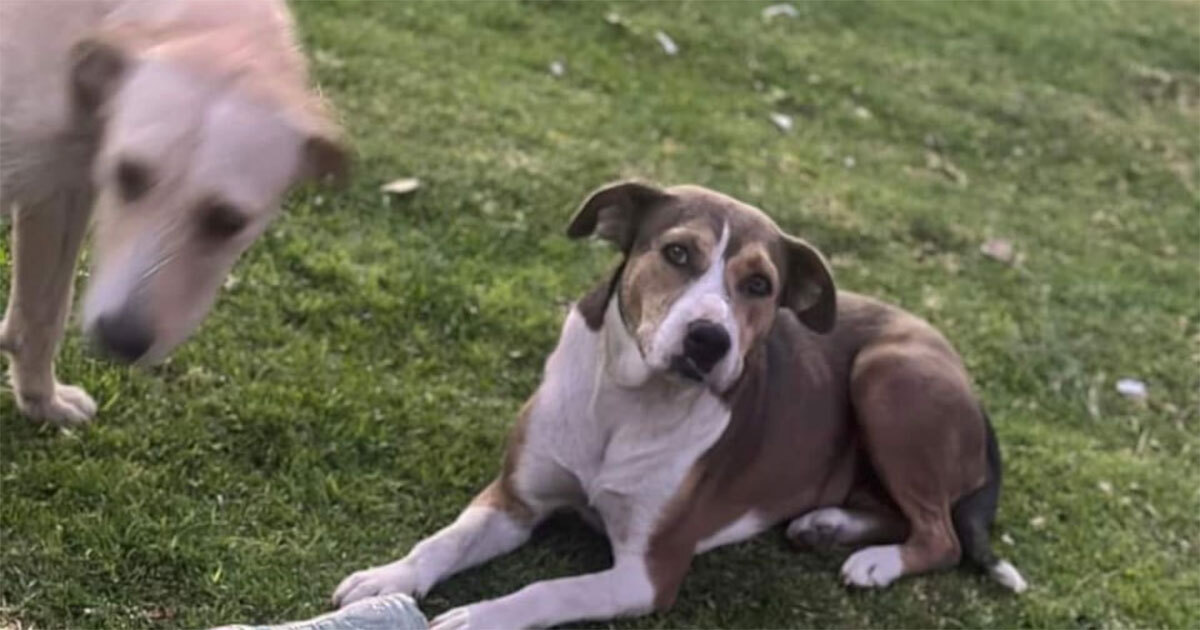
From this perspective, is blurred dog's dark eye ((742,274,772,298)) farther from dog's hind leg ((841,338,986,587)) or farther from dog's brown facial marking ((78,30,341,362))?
dog's brown facial marking ((78,30,341,362))

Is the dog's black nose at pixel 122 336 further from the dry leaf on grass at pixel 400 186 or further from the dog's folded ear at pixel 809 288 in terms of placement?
the dry leaf on grass at pixel 400 186

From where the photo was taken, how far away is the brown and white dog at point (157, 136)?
284 cm

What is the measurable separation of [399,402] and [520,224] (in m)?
1.35

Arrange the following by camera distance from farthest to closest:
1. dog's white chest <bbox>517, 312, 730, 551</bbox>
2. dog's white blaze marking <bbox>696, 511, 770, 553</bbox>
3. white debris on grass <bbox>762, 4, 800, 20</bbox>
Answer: white debris on grass <bbox>762, 4, 800, 20</bbox> < dog's white blaze marking <bbox>696, 511, 770, 553</bbox> < dog's white chest <bbox>517, 312, 730, 551</bbox>

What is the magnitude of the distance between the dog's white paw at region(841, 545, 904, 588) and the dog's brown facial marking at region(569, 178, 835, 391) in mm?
668

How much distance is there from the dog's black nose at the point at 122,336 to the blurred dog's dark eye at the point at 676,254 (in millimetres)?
1380

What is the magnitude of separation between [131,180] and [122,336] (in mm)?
278

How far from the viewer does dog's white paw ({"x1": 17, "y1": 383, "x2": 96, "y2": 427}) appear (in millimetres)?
3992

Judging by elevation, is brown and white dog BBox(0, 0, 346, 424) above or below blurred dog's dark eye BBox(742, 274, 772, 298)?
above

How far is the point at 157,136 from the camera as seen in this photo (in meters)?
2.82

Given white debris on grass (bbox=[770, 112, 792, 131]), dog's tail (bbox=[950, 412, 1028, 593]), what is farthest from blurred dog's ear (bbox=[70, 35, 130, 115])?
white debris on grass (bbox=[770, 112, 792, 131])

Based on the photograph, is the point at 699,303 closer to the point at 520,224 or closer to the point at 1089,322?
the point at 520,224

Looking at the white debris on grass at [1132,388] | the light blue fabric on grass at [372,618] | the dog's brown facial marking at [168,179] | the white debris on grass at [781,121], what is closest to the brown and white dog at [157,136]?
the dog's brown facial marking at [168,179]

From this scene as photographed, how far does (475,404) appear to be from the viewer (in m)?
4.67
